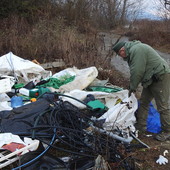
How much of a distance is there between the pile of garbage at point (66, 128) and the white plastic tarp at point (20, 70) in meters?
0.47

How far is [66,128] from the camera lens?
10.0 ft

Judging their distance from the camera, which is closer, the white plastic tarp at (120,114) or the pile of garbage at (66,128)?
the pile of garbage at (66,128)

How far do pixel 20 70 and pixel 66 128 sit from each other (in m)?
3.12

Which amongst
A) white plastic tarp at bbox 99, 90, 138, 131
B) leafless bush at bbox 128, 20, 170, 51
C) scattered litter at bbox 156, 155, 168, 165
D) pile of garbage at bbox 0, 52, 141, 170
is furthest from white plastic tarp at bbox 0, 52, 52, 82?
leafless bush at bbox 128, 20, 170, 51

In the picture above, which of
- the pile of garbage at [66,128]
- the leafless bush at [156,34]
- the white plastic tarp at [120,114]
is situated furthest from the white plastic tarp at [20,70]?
the leafless bush at [156,34]

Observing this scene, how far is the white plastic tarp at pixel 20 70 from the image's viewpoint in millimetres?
5633

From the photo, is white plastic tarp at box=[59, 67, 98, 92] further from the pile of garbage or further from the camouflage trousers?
the camouflage trousers

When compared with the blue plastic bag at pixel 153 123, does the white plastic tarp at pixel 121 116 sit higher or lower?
higher

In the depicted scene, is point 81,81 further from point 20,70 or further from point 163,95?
point 163,95

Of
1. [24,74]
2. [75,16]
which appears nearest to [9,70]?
[24,74]

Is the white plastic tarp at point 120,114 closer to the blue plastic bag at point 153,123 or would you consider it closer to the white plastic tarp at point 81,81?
the blue plastic bag at point 153,123

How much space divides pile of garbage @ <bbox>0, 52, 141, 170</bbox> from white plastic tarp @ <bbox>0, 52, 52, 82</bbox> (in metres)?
0.47

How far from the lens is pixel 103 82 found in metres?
5.68

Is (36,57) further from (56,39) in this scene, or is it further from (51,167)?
(51,167)
